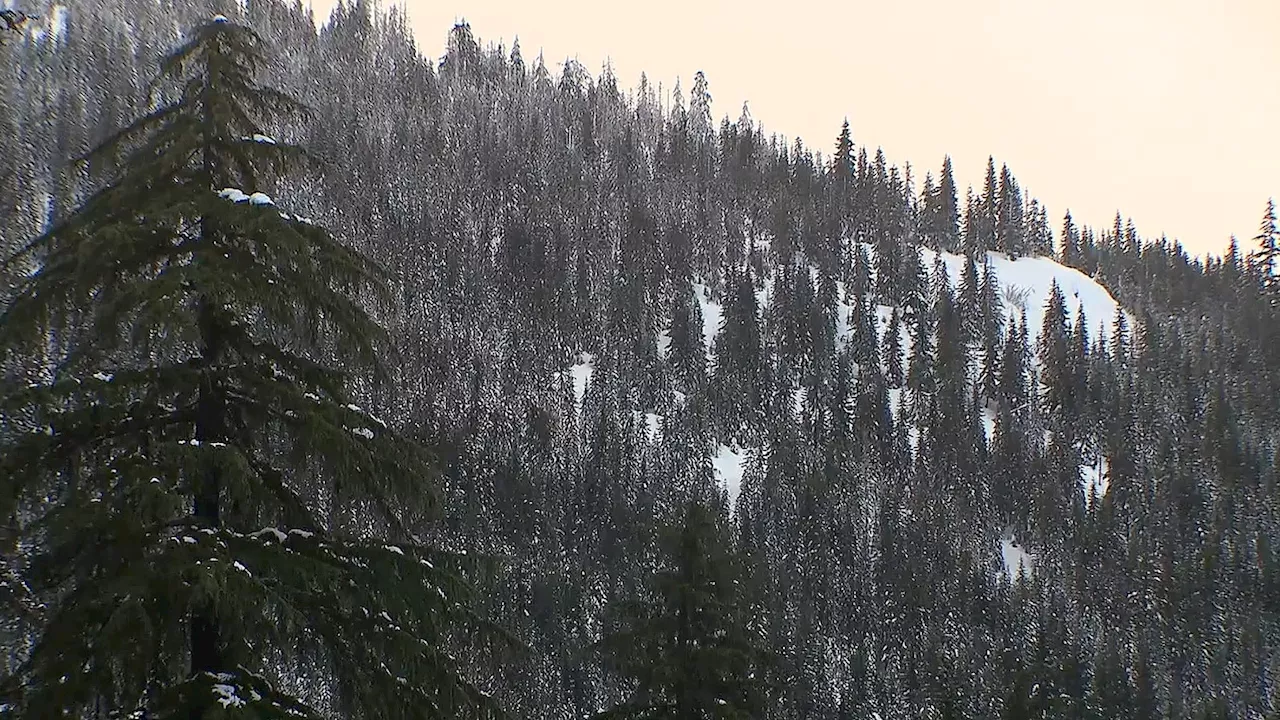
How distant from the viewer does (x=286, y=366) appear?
7109mm

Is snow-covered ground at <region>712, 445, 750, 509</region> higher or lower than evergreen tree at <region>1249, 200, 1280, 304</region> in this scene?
higher

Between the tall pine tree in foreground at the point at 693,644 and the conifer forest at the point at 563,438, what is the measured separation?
0.06 metres

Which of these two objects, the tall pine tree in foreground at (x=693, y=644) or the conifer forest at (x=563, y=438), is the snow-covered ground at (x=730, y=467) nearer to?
the conifer forest at (x=563, y=438)

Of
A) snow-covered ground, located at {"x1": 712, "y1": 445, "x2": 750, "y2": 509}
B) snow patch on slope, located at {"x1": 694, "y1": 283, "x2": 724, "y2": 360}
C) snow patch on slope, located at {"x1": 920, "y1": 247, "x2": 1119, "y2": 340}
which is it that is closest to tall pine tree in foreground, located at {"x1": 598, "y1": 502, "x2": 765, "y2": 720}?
snow-covered ground, located at {"x1": 712, "y1": 445, "x2": 750, "y2": 509}

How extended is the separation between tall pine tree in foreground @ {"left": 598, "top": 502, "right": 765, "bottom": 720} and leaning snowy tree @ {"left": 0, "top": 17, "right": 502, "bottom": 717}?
22.8ft

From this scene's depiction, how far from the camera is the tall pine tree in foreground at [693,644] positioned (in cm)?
1319

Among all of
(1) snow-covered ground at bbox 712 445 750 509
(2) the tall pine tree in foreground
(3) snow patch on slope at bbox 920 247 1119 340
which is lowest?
(2) the tall pine tree in foreground

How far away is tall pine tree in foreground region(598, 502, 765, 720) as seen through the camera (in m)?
13.2

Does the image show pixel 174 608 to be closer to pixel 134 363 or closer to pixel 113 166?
pixel 134 363

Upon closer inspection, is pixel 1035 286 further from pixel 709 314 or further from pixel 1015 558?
pixel 1015 558

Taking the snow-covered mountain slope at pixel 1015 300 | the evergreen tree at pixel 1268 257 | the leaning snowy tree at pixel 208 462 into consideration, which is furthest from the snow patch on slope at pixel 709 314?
the leaning snowy tree at pixel 208 462

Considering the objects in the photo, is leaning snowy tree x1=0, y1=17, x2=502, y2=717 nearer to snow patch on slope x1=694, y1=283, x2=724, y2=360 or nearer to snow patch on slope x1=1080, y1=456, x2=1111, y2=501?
snow patch on slope x1=1080, y1=456, x2=1111, y2=501

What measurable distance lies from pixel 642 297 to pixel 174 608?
159776mm

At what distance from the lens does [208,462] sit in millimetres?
6008
